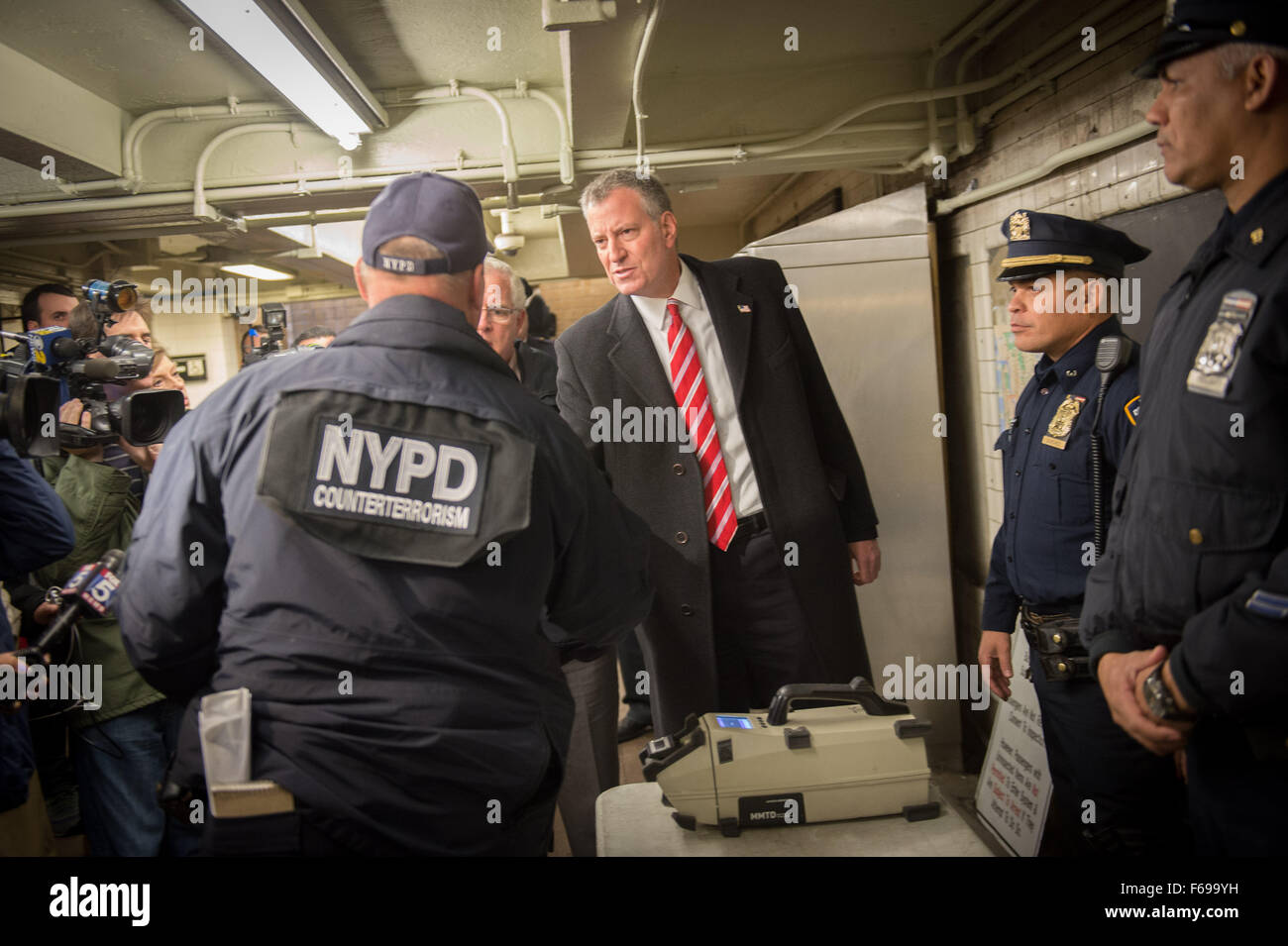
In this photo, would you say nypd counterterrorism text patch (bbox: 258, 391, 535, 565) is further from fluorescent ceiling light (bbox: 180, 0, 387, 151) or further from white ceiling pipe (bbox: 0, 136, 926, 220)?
white ceiling pipe (bbox: 0, 136, 926, 220)

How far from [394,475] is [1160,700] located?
1097mm

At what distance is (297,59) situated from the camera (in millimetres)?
2404

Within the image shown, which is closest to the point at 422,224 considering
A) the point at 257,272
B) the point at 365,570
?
the point at 365,570

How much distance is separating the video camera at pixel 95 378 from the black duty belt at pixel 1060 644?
6.25 ft

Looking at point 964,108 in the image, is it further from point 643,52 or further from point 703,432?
point 703,432

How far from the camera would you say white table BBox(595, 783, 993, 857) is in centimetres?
120

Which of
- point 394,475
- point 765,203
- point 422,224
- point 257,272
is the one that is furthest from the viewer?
point 257,272

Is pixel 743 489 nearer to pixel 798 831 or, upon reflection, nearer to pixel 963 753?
pixel 798 831

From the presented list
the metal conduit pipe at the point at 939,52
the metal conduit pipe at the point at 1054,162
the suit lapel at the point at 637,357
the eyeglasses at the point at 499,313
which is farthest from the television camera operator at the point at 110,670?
the metal conduit pipe at the point at 939,52

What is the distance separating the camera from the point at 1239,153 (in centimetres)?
108

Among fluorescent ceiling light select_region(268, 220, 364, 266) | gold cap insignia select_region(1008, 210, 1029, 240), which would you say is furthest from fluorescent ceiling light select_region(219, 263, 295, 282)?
gold cap insignia select_region(1008, 210, 1029, 240)

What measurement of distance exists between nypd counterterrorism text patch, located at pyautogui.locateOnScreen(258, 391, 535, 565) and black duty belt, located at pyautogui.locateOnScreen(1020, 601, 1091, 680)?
3.81 feet
